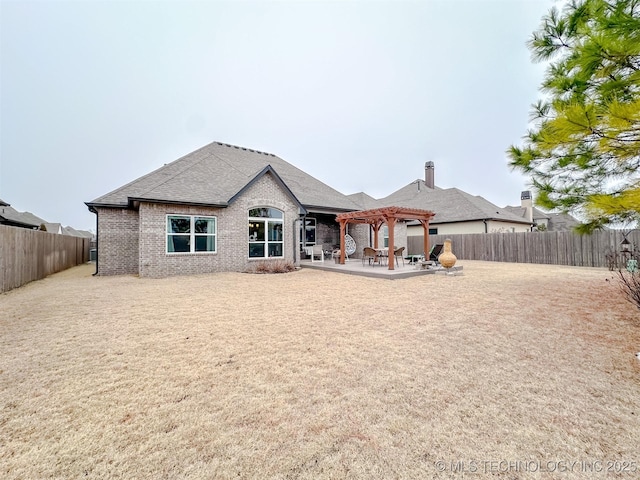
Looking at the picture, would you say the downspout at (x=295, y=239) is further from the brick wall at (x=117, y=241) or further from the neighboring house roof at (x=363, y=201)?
the neighboring house roof at (x=363, y=201)

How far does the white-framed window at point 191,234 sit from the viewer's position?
1107 cm

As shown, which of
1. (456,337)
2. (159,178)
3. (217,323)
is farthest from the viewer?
(159,178)

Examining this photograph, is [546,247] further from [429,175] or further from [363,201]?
[429,175]

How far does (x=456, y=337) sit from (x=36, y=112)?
37.5 meters

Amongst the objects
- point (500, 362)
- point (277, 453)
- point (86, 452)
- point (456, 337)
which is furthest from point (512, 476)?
point (86, 452)

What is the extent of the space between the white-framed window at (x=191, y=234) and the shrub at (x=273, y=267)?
2081 millimetres

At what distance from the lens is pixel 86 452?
6.13 ft

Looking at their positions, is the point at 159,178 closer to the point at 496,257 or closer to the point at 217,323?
the point at 217,323

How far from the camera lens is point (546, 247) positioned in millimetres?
15344

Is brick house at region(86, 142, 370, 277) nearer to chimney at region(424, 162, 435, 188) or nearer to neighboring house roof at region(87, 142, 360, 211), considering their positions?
neighboring house roof at region(87, 142, 360, 211)

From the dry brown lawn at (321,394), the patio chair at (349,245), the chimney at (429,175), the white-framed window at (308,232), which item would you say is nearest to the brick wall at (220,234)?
the white-framed window at (308,232)

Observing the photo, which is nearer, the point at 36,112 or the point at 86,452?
the point at 86,452

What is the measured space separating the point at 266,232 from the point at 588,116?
37.4ft

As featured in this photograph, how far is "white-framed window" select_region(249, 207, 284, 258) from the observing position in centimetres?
1282
